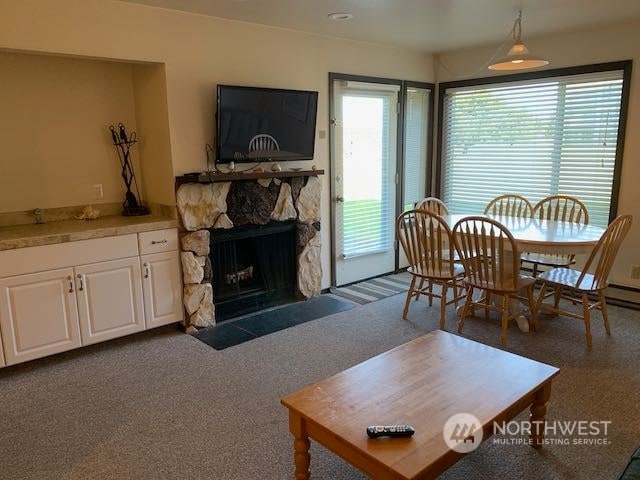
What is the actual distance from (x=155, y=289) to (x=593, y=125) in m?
4.02

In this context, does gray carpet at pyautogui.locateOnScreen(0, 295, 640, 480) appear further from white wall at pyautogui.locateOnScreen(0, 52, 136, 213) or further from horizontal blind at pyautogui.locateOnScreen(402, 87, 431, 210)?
horizontal blind at pyautogui.locateOnScreen(402, 87, 431, 210)

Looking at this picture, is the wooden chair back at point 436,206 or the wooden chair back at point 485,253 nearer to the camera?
the wooden chair back at point 485,253

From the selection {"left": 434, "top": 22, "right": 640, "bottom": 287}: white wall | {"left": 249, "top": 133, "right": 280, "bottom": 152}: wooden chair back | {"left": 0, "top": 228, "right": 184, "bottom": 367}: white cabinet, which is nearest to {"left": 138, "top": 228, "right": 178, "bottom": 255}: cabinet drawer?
{"left": 0, "top": 228, "right": 184, "bottom": 367}: white cabinet

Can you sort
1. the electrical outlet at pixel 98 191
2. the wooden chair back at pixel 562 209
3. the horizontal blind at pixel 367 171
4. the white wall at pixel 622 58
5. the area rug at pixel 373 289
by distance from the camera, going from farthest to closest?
the horizontal blind at pixel 367 171 → the area rug at pixel 373 289 → the wooden chair back at pixel 562 209 → the white wall at pixel 622 58 → the electrical outlet at pixel 98 191

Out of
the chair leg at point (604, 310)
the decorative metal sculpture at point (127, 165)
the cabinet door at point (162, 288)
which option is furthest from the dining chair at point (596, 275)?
the decorative metal sculpture at point (127, 165)

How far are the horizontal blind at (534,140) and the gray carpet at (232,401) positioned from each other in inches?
51.6

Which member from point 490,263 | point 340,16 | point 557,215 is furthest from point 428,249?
point 340,16

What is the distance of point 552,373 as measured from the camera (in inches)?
85.0

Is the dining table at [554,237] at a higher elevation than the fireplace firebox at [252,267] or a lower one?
higher

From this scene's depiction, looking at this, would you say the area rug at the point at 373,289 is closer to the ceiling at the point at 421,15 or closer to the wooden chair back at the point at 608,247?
the wooden chair back at the point at 608,247

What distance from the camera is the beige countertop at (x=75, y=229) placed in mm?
3025

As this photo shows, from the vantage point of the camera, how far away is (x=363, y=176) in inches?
196

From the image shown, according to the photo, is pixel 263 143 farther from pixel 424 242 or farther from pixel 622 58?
pixel 622 58

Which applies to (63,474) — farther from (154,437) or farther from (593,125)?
(593,125)
